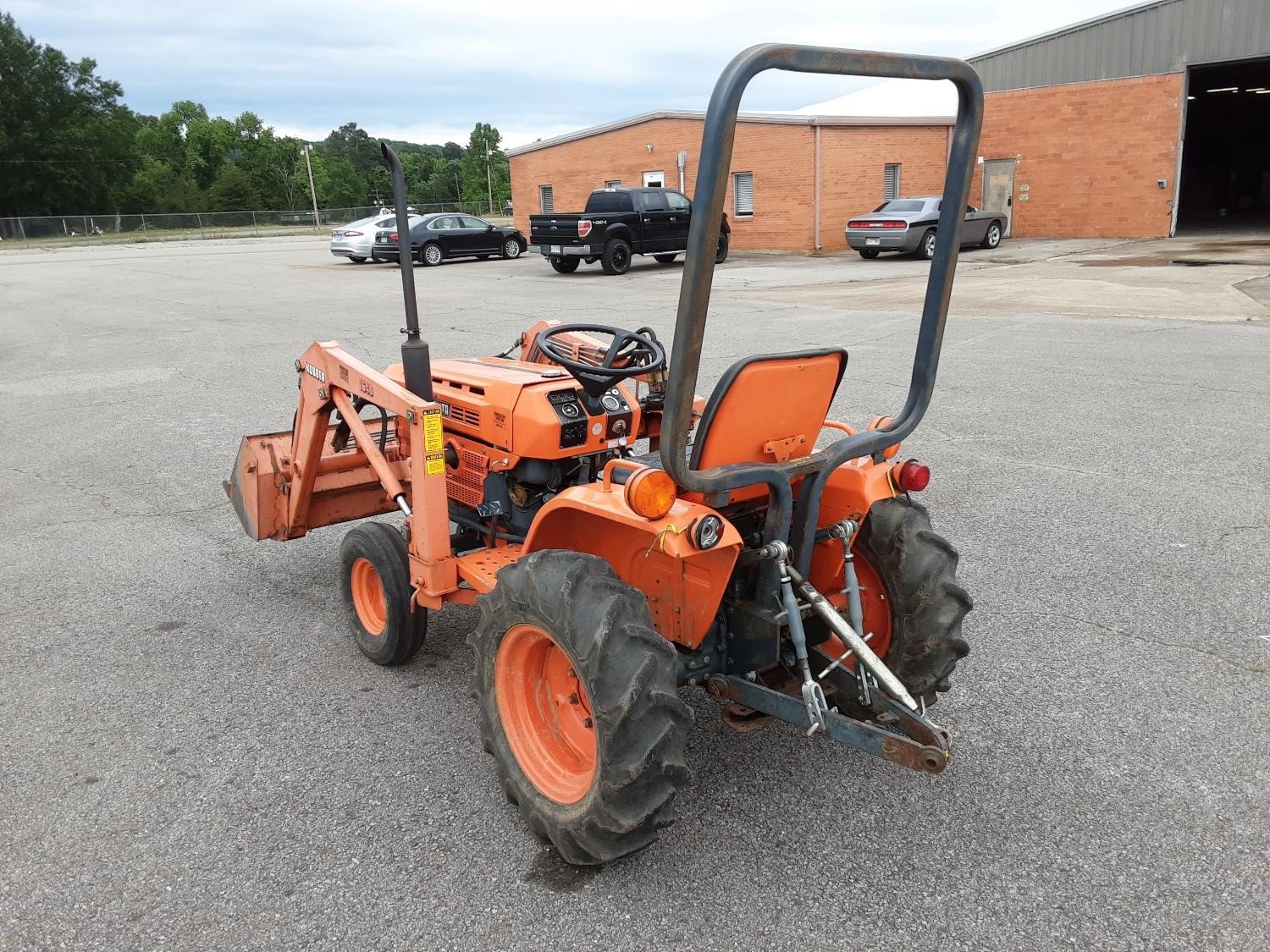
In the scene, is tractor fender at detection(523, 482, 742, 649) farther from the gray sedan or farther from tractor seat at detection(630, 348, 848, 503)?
the gray sedan

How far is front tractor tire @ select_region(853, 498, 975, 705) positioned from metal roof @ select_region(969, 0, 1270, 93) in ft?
83.2

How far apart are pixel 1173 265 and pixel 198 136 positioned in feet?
262

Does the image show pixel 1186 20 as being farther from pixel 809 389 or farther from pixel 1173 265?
pixel 809 389

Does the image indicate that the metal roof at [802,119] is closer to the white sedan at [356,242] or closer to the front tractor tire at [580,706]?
the white sedan at [356,242]

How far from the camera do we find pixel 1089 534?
211 inches

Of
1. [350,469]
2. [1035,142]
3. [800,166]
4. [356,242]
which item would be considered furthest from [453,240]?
[350,469]

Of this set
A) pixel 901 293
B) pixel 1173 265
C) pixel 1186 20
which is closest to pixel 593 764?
pixel 901 293

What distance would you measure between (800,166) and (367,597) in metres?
24.9

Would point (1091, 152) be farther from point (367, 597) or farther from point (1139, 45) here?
point (367, 597)

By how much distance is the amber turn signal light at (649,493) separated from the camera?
8.35ft

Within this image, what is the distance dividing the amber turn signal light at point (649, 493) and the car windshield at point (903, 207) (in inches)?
860

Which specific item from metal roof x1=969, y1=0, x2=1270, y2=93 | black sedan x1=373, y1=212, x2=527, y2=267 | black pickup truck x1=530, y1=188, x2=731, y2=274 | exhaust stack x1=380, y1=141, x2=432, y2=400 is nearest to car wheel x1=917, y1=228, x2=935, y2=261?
black pickup truck x1=530, y1=188, x2=731, y2=274

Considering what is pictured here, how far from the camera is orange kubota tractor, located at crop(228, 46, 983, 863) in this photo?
2.54 metres

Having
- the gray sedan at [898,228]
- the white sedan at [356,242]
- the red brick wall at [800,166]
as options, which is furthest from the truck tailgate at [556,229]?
the gray sedan at [898,228]
